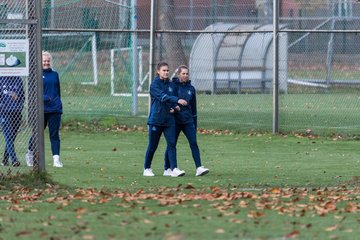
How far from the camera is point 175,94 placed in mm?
16578

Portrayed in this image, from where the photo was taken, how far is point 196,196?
43.1 ft

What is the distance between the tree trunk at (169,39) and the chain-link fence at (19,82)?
26.3 feet

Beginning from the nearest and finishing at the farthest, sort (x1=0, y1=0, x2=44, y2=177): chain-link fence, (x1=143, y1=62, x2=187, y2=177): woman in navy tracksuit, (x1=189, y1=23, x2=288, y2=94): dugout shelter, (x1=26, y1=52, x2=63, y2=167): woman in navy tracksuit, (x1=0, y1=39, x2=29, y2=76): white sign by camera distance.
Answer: (x1=0, y1=39, x2=29, y2=76): white sign < (x1=0, y1=0, x2=44, y2=177): chain-link fence < (x1=143, y1=62, x2=187, y2=177): woman in navy tracksuit < (x1=26, y1=52, x2=63, y2=167): woman in navy tracksuit < (x1=189, y1=23, x2=288, y2=94): dugout shelter

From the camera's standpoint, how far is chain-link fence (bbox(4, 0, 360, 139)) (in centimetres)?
2458

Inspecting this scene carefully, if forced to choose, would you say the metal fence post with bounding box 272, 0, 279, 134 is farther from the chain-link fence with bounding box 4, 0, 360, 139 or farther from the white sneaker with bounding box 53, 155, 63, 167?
the white sneaker with bounding box 53, 155, 63, 167

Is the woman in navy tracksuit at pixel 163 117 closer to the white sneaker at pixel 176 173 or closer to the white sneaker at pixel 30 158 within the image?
the white sneaker at pixel 176 173

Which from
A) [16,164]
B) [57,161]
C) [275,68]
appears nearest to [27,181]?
[16,164]

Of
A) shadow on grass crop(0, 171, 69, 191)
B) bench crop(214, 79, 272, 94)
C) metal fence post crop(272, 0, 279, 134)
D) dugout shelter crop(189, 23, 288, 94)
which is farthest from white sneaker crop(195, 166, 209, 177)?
bench crop(214, 79, 272, 94)

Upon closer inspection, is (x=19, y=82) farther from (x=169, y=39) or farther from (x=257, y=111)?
(x=257, y=111)

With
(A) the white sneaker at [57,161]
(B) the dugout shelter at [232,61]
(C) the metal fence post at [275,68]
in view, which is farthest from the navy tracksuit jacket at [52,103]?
(B) the dugout shelter at [232,61]

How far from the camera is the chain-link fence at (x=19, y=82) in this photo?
14.9 meters

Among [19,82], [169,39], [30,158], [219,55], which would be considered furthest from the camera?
[219,55]

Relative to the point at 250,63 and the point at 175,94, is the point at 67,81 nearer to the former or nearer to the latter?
the point at 250,63

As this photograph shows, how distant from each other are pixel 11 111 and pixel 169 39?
30.0 feet
